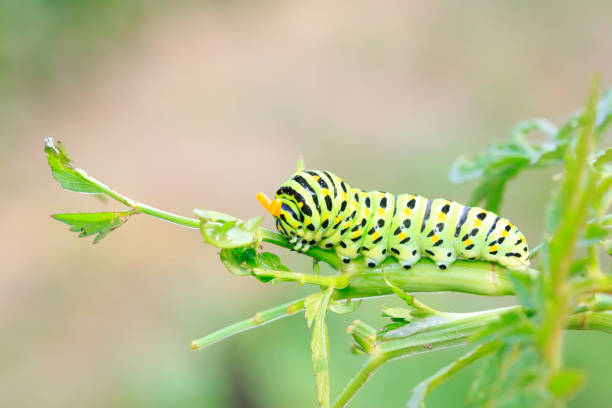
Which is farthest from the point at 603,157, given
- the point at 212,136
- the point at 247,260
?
the point at 212,136

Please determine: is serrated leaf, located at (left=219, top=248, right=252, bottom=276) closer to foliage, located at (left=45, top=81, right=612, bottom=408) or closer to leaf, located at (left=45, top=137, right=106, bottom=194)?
foliage, located at (left=45, top=81, right=612, bottom=408)

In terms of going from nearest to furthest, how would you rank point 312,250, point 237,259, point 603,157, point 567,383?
point 567,383 → point 237,259 → point 603,157 → point 312,250

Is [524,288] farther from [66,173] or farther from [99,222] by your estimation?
[66,173]

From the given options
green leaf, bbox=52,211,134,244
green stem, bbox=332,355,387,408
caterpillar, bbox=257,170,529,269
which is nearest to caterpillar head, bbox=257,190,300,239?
caterpillar, bbox=257,170,529,269

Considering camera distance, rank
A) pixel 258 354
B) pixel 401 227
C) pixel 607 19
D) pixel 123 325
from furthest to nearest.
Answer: pixel 607 19 < pixel 123 325 < pixel 258 354 < pixel 401 227

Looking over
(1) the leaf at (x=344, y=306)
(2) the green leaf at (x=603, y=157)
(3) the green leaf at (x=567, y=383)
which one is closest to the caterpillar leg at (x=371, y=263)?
(1) the leaf at (x=344, y=306)

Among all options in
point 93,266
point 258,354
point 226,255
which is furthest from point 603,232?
point 93,266

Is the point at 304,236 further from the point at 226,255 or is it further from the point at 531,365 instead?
the point at 531,365
